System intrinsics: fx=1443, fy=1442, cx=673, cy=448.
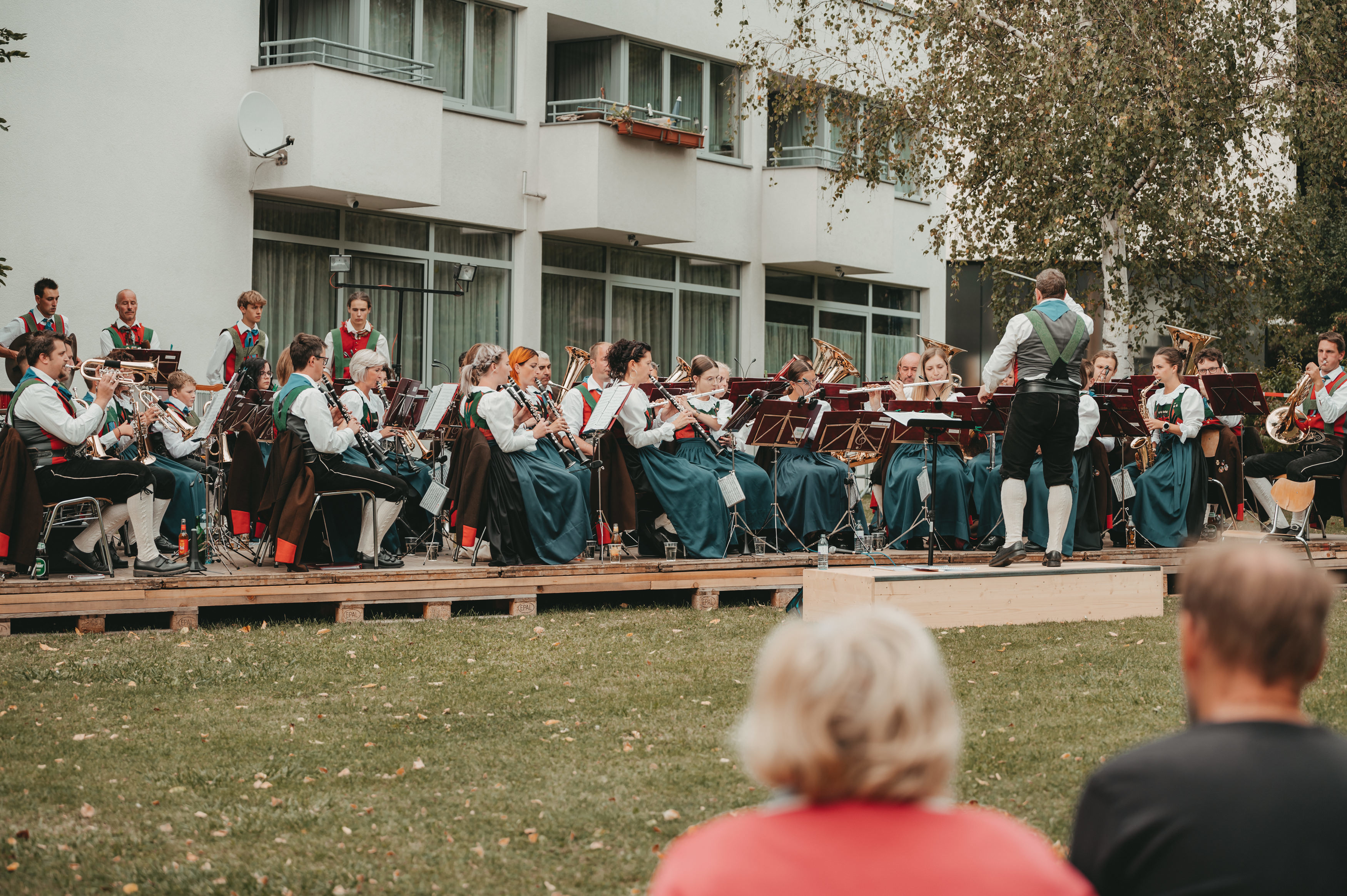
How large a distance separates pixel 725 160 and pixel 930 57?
3.40 metres

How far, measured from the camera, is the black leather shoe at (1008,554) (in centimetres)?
1044

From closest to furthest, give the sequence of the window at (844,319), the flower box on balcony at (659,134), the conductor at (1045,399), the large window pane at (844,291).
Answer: the conductor at (1045,399) → the flower box on balcony at (659,134) → the window at (844,319) → the large window pane at (844,291)

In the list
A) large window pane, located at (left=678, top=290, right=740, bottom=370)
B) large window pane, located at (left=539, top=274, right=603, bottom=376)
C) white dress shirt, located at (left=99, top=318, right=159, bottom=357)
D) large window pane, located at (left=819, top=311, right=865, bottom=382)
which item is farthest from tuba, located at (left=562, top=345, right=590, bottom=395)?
large window pane, located at (left=819, top=311, right=865, bottom=382)

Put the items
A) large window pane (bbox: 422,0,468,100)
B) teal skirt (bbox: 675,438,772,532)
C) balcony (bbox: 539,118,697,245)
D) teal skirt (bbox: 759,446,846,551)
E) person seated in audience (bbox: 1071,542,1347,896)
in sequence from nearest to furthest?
person seated in audience (bbox: 1071,542,1347,896) < teal skirt (bbox: 675,438,772,532) < teal skirt (bbox: 759,446,846,551) < large window pane (bbox: 422,0,468,100) < balcony (bbox: 539,118,697,245)

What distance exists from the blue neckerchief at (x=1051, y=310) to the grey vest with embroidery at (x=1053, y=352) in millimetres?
14

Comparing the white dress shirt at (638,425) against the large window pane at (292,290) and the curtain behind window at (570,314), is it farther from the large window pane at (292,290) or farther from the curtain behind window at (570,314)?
the curtain behind window at (570,314)

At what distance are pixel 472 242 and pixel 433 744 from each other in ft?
41.7

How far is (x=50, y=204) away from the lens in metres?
14.3

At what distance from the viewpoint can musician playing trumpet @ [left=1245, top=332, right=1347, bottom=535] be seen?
12.5 meters

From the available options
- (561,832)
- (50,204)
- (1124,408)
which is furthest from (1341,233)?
(561,832)

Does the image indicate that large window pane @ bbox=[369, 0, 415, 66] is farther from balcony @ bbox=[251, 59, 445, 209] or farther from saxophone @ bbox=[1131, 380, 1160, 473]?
saxophone @ bbox=[1131, 380, 1160, 473]

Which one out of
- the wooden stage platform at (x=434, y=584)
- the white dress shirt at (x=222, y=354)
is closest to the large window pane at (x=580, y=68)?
the white dress shirt at (x=222, y=354)

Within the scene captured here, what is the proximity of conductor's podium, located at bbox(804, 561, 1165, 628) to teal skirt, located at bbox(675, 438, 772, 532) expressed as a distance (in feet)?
6.24

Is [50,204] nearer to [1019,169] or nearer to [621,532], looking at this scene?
[621,532]
